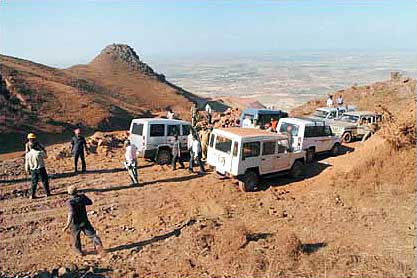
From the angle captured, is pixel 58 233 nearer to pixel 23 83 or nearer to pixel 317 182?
pixel 317 182

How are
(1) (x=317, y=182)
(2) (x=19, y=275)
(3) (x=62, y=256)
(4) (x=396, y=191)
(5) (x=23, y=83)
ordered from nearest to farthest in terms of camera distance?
1. (2) (x=19, y=275)
2. (3) (x=62, y=256)
3. (4) (x=396, y=191)
4. (1) (x=317, y=182)
5. (5) (x=23, y=83)

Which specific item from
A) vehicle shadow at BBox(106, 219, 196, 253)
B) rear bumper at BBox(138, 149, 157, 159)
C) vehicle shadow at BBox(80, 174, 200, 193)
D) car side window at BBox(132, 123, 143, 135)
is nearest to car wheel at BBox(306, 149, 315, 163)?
vehicle shadow at BBox(80, 174, 200, 193)

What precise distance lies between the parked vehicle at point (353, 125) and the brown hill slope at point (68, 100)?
14.5 m

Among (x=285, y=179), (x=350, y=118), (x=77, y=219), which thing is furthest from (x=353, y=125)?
(x=77, y=219)

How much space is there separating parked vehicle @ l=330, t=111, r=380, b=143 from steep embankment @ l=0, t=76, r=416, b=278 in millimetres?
4436

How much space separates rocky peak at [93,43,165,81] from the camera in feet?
172

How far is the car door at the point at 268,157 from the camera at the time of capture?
13.3 meters

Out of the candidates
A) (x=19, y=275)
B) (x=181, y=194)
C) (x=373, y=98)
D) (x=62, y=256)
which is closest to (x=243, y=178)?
(x=181, y=194)

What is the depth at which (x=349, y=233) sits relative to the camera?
399 inches

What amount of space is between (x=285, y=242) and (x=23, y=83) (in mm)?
25833

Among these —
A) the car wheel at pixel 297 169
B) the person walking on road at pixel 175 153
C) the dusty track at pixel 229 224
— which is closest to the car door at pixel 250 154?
the dusty track at pixel 229 224

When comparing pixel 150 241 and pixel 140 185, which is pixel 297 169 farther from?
pixel 150 241

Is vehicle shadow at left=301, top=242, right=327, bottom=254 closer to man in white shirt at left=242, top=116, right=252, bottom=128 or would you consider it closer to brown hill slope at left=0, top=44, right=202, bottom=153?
man in white shirt at left=242, top=116, right=252, bottom=128

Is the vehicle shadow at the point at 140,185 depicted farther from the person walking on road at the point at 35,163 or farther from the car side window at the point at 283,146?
the car side window at the point at 283,146
